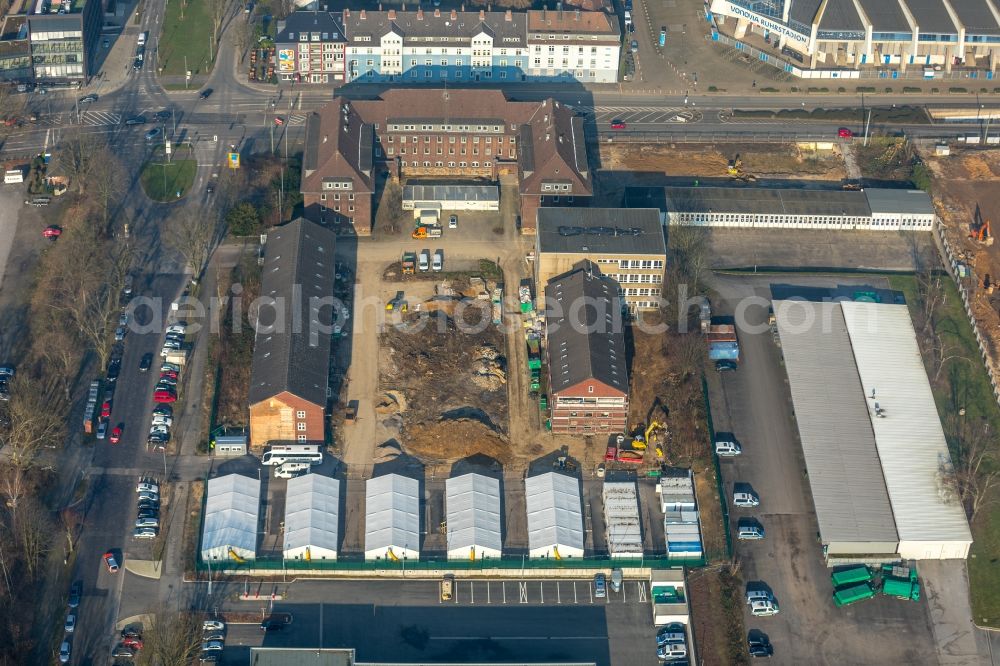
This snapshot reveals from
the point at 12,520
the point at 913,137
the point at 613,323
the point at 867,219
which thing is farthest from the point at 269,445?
the point at 913,137

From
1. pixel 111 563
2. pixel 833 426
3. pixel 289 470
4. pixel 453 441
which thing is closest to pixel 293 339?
pixel 289 470

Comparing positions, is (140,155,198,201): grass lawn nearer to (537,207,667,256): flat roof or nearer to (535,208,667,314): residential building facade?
(537,207,667,256): flat roof

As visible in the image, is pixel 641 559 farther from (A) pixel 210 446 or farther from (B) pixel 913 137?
(B) pixel 913 137

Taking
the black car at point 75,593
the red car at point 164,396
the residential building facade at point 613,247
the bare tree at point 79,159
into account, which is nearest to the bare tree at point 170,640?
the black car at point 75,593

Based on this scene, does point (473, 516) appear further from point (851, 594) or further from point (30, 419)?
point (30, 419)

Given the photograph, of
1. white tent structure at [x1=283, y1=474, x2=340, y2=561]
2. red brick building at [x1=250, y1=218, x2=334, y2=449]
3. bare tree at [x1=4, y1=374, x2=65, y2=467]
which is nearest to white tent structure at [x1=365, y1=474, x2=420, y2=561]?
white tent structure at [x1=283, y1=474, x2=340, y2=561]
